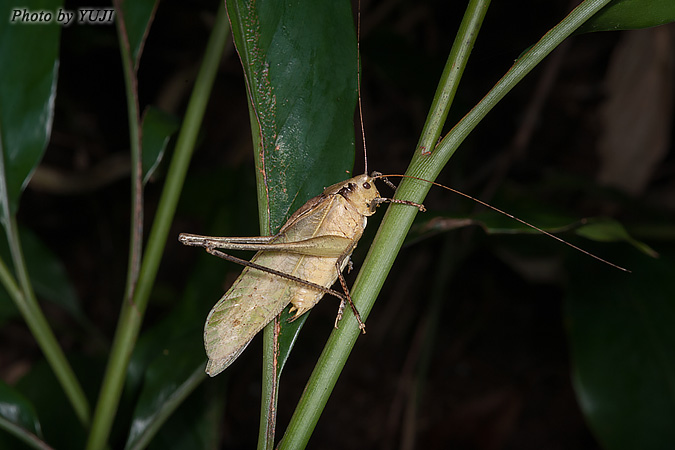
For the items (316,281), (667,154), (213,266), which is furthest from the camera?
(667,154)

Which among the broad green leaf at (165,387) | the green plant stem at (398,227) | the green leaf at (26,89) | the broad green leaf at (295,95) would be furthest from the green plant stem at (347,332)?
the green leaf at (26,89)

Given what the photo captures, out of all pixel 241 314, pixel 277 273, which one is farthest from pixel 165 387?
pixel 277 273

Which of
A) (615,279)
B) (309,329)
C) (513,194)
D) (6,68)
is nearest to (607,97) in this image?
(513,194)

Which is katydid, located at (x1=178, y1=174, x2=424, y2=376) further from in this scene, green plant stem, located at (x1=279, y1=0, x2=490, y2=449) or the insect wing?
green plant stem, located at (x1=279, y1=0, x2=490, y2=449)

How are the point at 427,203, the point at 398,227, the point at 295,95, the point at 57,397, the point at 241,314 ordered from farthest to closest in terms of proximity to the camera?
the point at 427,203 → the point at 57,397 → the point at 241,314 → the point at 295,95 → the point at 398,227

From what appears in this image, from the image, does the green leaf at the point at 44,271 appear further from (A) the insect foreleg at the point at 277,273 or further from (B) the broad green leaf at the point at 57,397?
(A) the insect foreleg at the point at 277,273

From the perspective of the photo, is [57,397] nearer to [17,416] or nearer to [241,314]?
[17,416]

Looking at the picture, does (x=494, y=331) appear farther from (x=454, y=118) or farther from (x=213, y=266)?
(x=213, y=266)
